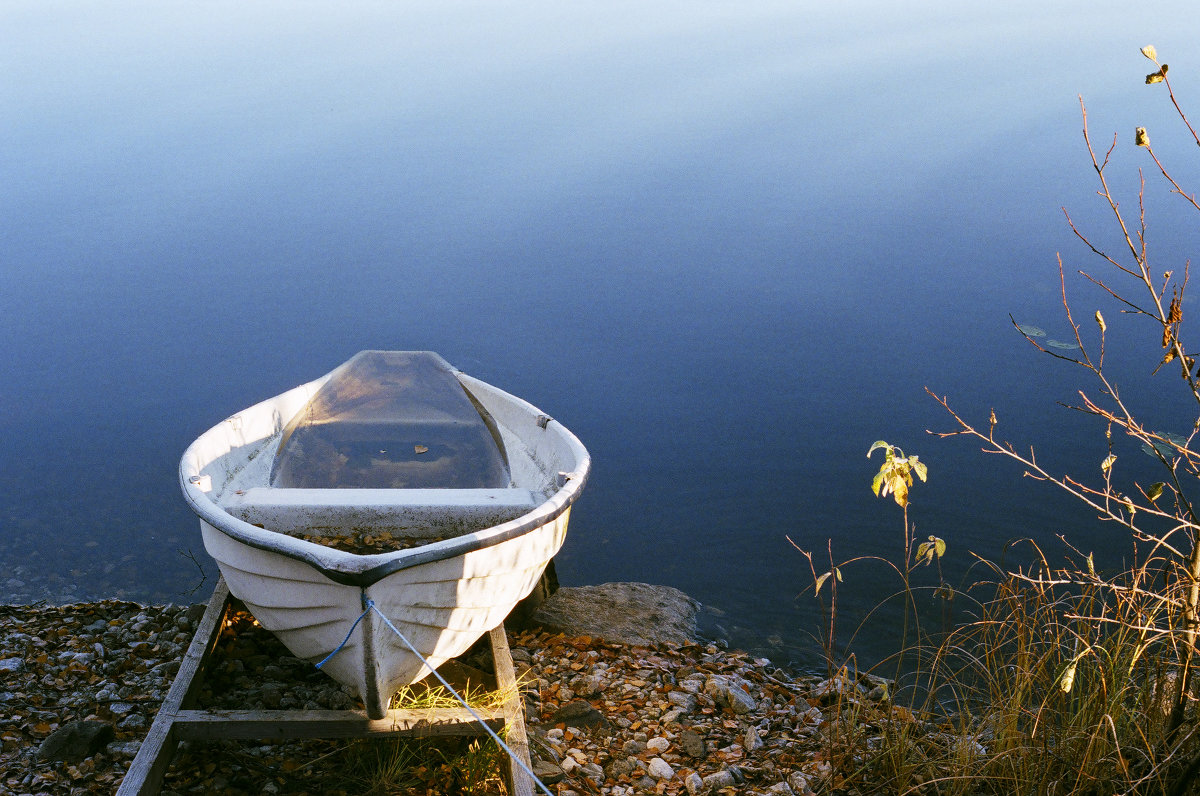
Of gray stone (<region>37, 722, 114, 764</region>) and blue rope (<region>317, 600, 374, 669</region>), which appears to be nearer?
blue rope (<region>317, 600, 374, 669</region>)

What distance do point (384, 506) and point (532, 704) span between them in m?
1.07

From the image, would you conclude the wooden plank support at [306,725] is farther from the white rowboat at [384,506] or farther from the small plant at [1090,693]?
the small plant at [1090,693]

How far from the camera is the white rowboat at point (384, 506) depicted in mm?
3402

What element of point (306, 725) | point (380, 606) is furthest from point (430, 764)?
point (380, 606)

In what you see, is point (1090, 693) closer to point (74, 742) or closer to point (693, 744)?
point (693, 744)

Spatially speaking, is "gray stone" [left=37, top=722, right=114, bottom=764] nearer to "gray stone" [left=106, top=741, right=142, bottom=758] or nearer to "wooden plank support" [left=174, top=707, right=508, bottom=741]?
"gray stone" [left=106, top=741, right=142, bottom=758]

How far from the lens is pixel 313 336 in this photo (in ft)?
36.4

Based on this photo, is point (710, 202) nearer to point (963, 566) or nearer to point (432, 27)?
point (963, 566)

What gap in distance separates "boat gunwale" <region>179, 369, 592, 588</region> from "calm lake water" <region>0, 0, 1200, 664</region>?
2150 millimetres

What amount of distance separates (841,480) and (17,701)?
5.67 m

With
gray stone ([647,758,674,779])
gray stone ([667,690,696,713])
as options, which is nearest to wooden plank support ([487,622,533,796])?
gray stone ([647,758,674,779])

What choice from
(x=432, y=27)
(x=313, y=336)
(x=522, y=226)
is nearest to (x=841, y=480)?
(x=313, y=336)

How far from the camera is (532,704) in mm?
4254

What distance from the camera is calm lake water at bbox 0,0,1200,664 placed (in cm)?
709
